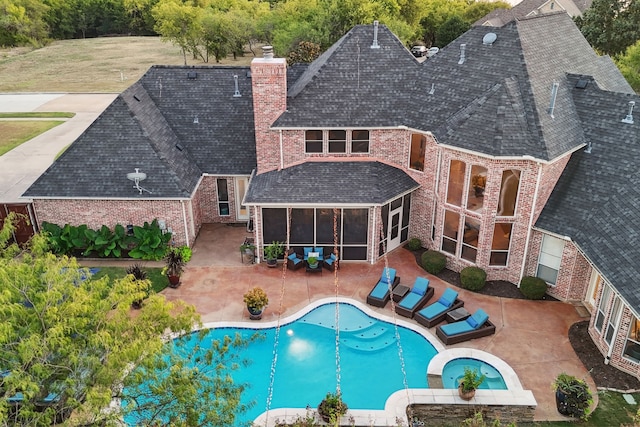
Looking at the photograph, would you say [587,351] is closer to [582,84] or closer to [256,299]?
[582,84]

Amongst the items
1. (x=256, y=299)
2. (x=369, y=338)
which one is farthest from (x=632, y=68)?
(x=256, y=299)

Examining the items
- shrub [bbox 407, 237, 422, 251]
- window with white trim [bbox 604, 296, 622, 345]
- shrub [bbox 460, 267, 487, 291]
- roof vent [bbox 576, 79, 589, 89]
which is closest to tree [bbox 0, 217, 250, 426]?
shrub [bbox 460, 267, 487, 291]

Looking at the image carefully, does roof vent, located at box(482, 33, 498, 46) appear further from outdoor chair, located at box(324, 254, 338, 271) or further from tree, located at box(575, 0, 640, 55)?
tree, located at box(575, 0, 640, 55)

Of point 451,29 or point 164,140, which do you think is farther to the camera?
point 451,29

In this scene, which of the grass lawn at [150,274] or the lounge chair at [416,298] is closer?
the lounge chair at [416,298]

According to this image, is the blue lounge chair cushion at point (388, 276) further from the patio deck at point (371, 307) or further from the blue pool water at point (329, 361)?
the blue pool water at point (329, 361)

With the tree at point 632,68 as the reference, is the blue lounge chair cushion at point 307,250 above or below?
below

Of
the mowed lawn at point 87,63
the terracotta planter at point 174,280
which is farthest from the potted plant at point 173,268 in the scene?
the mowed lawn at point 87,63
